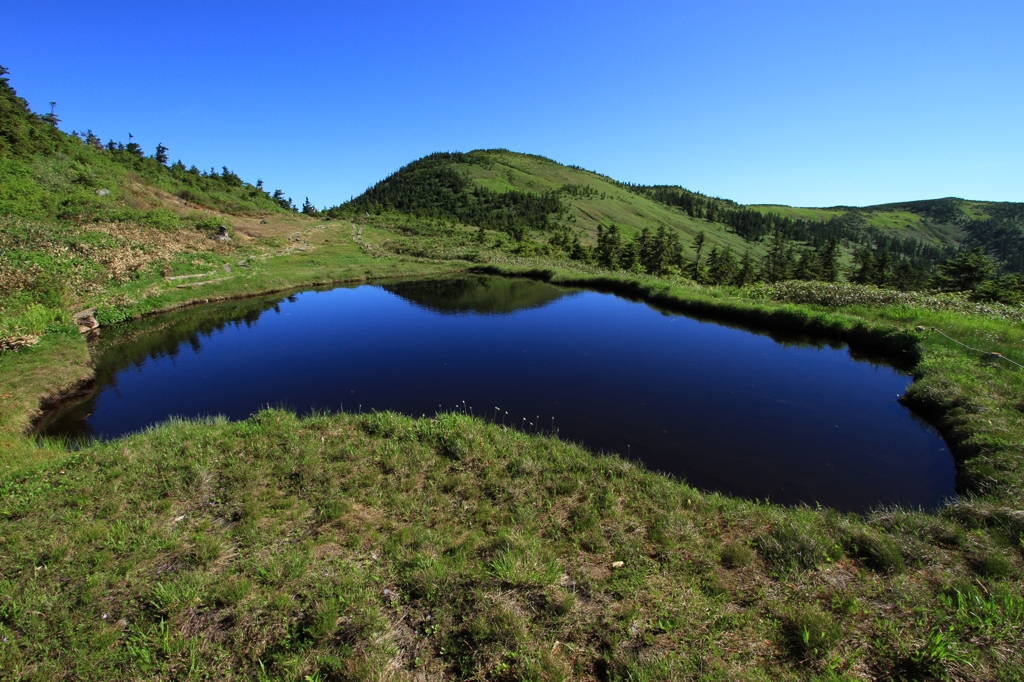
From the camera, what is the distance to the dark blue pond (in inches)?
438

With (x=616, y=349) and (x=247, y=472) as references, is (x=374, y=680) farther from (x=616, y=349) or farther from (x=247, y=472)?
(x=616, y=349)

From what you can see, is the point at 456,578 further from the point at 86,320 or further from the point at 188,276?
the point at 188,276

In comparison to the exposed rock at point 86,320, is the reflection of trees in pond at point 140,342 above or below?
below

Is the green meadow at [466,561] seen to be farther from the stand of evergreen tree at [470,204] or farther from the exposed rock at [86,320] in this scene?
the stand of evergreen tree at [470,204]

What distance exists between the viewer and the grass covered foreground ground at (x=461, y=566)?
5.17 m

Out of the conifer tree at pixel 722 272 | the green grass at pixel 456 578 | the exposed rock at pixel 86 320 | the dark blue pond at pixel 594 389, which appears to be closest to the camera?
the green grass at pixel 456 578

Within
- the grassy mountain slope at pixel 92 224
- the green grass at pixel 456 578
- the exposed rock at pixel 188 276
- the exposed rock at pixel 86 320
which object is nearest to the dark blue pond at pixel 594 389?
the exposed rock at pixel 86 320

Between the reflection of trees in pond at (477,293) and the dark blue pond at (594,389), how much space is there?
21.4 ft

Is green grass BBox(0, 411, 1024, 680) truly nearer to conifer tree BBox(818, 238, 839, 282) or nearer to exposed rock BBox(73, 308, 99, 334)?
exposed rock BBox(73, 308, 99, 334)

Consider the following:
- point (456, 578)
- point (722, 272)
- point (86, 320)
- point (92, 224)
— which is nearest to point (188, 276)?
point (92, 224)

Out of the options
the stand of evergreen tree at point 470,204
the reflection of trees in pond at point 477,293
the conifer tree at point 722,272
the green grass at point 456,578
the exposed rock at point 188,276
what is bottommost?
the green grass at point 456,578

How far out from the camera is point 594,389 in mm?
16438

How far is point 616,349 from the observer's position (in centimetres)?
2219

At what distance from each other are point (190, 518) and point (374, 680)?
5324 millimetres
